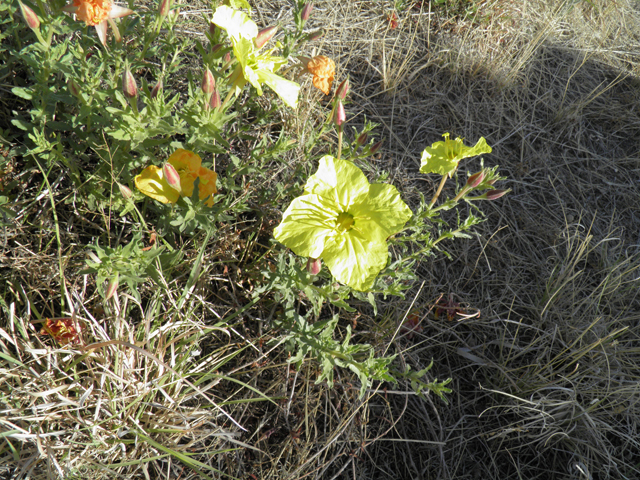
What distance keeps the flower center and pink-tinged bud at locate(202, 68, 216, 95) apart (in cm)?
55

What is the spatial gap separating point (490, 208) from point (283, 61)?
1426 mm

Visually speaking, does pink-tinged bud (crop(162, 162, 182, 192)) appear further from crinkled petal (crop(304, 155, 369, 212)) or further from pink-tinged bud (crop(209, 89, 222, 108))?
crinkled petal (crop(304, 155, 369, 212))

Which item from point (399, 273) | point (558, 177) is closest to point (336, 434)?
point (399, 273)

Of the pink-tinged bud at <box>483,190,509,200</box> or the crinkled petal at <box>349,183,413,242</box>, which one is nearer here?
the crinkled petal at <box>349,183,413,242</box>

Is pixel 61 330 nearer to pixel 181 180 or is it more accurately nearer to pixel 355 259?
pixel 181 180

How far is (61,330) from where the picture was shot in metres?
1.51

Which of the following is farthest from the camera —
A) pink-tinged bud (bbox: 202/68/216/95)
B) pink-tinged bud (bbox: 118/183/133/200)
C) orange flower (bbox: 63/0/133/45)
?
pink-tinged bud (bbox: 118/183/133/200)

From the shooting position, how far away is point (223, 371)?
5.81ft

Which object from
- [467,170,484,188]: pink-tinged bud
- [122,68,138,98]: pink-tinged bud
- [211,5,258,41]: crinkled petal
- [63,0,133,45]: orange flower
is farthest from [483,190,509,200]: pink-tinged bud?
[63,0,133,45]: orange flower

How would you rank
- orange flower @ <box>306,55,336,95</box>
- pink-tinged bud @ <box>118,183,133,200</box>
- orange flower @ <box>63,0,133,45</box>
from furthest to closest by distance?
orange flower @ <box>306,55,336,95</box> → pink-tinged bud @ <box>118,183,133,200</box> → orange flower @ <box>63,0,133,45</box>

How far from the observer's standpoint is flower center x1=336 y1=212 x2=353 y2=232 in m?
1.42

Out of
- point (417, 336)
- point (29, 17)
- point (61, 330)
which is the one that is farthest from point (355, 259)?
point (29, 17)

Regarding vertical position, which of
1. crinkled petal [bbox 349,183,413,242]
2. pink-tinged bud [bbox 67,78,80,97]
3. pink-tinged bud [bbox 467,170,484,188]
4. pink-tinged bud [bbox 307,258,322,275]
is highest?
pink-tinged bud [bbox 467,170,484,188]

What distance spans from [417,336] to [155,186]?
1294mm
